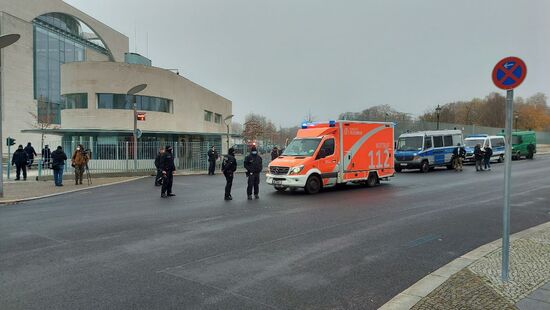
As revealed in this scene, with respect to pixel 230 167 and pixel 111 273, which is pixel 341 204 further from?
pixel 111 273

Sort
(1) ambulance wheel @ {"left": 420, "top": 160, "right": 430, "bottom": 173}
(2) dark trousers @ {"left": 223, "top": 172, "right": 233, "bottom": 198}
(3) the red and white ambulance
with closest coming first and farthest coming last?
(2) dark trousers @ {"left": 223, "top": 172, "right": 233, "bottom": 198} → (3) the red and white ambulance → (1) ambulance wheel @ {"left": 420, "top": 160, "right": 430, "bottom": 173}

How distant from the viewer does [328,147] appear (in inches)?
591

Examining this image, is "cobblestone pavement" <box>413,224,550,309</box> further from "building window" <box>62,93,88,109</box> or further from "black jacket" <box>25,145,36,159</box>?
"building window" <box>62,93,88,109</box>

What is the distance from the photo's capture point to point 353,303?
451 centimetres

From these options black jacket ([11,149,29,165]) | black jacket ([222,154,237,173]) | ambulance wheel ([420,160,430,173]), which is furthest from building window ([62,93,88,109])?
ambulance wheel ([420,160,430,173])

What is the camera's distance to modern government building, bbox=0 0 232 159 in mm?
31453

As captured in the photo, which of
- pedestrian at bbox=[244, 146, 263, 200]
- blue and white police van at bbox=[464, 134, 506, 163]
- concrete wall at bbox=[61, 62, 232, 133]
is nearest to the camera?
pedestrian at bbox=[244, 146, 263, 200]

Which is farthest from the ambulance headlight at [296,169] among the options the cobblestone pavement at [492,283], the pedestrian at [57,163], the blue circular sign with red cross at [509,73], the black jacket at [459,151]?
the black jacket at [459,151]

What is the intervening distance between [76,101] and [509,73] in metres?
32.8

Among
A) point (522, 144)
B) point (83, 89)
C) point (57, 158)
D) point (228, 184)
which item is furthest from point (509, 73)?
point (522, 144)

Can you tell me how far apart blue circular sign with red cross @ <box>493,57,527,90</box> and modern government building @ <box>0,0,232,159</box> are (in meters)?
23.1

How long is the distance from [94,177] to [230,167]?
12955 mm

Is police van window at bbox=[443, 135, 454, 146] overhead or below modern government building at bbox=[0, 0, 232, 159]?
below

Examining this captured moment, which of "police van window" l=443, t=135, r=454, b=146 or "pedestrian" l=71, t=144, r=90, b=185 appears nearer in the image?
"pedestrian" l=71, t=144, r=90, b=185
